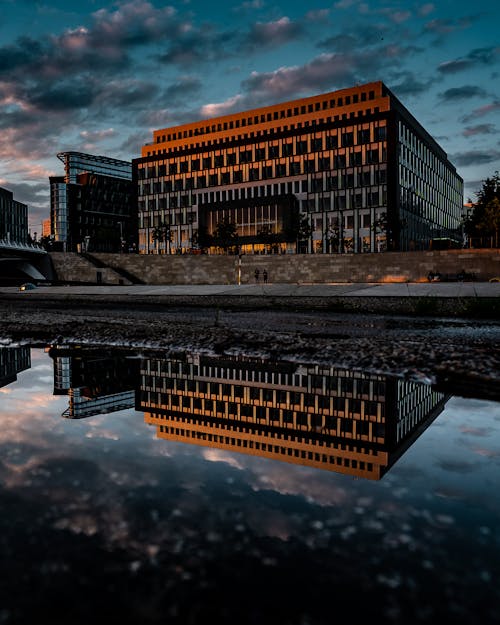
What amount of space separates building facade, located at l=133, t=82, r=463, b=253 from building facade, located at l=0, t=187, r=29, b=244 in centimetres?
4226

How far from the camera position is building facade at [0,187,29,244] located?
137375 millimetres

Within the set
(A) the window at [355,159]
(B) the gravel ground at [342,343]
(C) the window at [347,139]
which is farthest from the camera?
(C) the window at [347,139]

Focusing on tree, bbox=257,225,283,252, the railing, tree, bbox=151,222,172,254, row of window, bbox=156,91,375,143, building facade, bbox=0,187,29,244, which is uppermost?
row of window, bbox=156,91,375,143

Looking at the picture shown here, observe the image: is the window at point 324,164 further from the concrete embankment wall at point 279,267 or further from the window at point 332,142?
the concrete embankment wall at point 279,267

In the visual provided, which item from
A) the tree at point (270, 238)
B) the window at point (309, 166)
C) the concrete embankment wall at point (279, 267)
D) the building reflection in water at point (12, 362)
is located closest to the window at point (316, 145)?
the window at point (309, 166)

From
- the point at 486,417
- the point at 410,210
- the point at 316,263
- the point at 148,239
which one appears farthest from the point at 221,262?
the point at 486,417

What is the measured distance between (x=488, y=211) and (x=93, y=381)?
194 feet

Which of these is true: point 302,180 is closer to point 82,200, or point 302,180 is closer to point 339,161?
point 339,161

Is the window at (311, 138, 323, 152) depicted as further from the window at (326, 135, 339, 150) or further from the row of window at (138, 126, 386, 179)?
the window at (326, 135, 339, 150)

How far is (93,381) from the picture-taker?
5738 mm

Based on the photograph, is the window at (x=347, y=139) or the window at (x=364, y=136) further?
the window at (x=347, y=139)

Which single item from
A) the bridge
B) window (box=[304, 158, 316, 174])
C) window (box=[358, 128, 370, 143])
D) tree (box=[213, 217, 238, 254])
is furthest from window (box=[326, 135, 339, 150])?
the bridge

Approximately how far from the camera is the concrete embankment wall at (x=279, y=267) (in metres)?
54.0

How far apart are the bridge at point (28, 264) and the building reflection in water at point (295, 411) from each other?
72.7 metres
